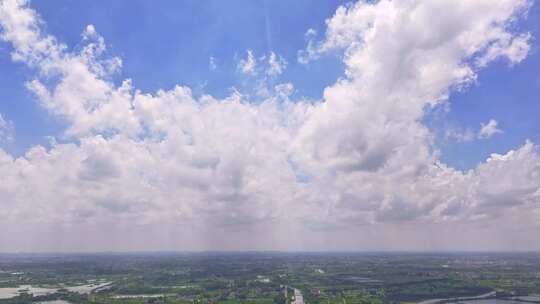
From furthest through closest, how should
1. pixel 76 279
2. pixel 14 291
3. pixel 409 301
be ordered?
pixel 76 279, pixel 14 291, pixel 409 301

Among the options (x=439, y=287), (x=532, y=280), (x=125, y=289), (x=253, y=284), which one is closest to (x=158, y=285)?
(x=125, y=289)

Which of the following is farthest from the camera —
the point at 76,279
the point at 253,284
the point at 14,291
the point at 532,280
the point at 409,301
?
the point at 76,279

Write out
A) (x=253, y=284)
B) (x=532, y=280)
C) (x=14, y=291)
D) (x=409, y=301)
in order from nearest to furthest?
(x=409, y=301), (x=14, y=291), (x=253, y=284), (x=532, y=280)

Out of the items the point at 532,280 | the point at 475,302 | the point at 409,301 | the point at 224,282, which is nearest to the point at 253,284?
the point at 224,282

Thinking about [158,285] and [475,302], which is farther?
[158,285]

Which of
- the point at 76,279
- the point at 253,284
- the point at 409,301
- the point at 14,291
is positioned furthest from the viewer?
the point at 76,279

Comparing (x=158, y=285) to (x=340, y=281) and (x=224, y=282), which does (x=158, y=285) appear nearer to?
(x=224, y=282)

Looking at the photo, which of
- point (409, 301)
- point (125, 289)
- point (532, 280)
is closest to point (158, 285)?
point (125, 289)

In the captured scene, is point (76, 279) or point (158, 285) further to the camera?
point (76, 279)

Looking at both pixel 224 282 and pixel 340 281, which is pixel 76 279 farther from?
pixel 340 281
